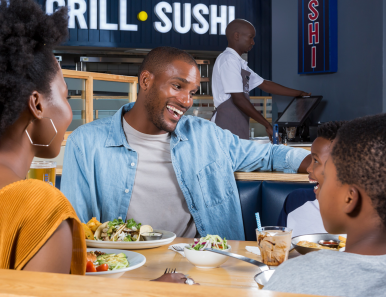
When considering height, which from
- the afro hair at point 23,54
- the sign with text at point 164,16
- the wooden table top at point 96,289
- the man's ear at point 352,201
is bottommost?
the wooden table top at point 96,289

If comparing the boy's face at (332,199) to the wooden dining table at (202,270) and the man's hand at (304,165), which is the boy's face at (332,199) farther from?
the man's hand at (304,165)

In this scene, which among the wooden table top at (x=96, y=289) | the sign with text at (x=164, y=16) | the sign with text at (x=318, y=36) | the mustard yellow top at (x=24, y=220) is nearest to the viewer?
the wooden table top at (x=96, y=289)

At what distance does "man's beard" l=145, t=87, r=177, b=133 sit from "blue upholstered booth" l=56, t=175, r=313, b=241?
17.1 inches

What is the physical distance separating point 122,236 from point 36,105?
0.65 m

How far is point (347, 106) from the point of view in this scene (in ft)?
14.7

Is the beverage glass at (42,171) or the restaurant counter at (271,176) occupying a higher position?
the beverage glass at (42,171)

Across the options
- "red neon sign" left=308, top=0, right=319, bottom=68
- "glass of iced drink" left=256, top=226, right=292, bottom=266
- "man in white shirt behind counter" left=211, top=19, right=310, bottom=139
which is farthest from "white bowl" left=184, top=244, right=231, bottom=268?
"red neon sign" left=308, top=0, right=319, bottom=68

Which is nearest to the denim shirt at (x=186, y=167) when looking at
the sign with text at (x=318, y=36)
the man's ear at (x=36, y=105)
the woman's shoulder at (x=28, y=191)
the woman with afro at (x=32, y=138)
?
the woman with afro at (x=32, y=138)

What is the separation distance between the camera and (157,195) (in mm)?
1881

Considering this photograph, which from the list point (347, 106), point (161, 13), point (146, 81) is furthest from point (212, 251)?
point (161, 13)

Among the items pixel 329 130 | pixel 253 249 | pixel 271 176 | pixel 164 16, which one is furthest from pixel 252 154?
pixel 164 16

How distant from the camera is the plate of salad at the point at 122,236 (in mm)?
1324

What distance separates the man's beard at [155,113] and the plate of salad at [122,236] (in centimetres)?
64

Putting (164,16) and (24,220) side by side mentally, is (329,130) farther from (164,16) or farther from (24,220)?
(164,16)
